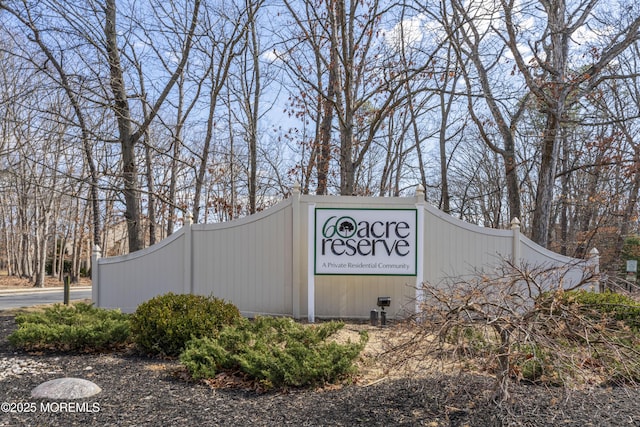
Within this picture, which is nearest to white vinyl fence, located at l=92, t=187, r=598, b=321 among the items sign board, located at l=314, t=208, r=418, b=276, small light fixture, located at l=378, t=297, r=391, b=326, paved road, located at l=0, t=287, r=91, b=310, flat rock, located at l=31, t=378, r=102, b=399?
sign board, located at l=314, t=208, r=418, b=276

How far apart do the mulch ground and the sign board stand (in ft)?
11.7

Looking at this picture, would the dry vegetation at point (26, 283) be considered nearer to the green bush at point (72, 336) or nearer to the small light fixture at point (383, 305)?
the green bush at point (72, 336)

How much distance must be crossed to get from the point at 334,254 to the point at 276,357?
11.5ft

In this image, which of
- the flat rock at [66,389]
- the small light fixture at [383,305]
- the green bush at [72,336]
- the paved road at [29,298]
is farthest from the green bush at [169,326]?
the paved road at [29,298]

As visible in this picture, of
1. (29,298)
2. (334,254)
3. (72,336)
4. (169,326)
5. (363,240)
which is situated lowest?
(29,298)

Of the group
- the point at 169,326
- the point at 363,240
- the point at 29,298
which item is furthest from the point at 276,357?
the point at 29,298

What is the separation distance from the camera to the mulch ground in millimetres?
3615

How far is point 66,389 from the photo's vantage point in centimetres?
431

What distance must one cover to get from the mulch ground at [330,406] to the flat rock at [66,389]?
81 millimetres

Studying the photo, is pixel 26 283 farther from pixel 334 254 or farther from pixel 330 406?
pixel 330 406

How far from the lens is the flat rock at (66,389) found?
4250 mm

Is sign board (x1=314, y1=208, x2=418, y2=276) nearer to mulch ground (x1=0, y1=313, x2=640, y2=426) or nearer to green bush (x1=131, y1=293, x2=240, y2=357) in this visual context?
green bush (x1=131, y1=293, x2=240, y2=357)

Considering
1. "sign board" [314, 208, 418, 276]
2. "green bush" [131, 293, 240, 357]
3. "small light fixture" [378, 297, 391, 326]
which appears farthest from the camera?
"sign board" [314, 208, 418, 276]

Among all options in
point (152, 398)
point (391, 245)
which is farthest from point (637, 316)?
point (152, 398)
